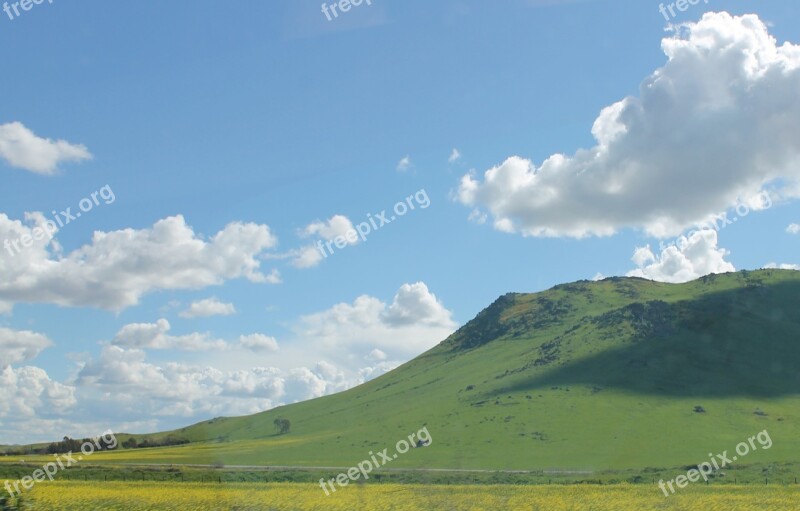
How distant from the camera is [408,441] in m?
159

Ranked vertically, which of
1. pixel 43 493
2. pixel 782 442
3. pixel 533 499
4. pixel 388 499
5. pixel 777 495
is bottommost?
pixel 782 442

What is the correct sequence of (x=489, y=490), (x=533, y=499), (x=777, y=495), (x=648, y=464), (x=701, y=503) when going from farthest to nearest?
1. (x=648, y=464)
2. (x=489, y=490)
3. (x=777, y=495)
4. (x=533, y=499)
5. (x=701, y=503)

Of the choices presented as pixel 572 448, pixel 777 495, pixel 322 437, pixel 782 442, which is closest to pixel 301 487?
pixel 777 495

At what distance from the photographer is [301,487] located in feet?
193

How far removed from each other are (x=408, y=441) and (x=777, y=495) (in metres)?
112

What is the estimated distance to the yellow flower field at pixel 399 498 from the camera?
42844 millimetres

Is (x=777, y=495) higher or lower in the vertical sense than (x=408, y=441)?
lower

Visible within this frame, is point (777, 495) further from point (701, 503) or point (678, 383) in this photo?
point (678, 383)

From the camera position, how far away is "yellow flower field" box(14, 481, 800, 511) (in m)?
42.8

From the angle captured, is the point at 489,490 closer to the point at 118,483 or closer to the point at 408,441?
the point at 118,483

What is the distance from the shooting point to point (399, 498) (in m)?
47.8

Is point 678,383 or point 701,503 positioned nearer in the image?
point 701,503

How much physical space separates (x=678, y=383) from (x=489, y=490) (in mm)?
147703

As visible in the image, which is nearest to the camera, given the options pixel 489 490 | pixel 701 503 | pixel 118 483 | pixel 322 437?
pixel 701 503
